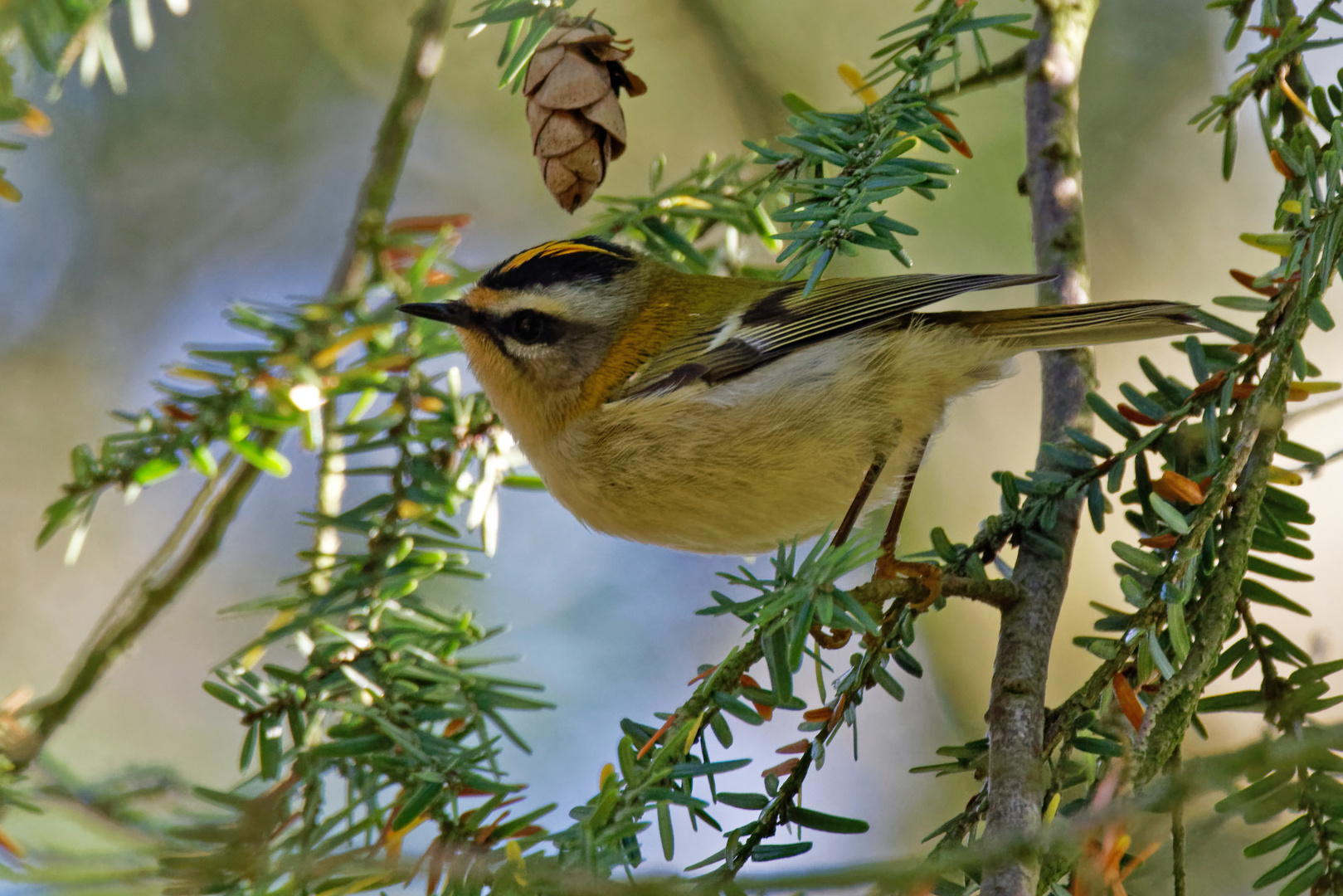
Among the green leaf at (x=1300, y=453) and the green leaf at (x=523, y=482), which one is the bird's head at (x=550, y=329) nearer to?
the green leaf at (x=523, y=482)

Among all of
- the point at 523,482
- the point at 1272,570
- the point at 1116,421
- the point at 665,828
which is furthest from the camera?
the point at 523,482

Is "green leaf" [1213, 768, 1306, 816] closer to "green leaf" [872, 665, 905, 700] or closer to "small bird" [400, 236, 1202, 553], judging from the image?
"green leaf" [872, 665, 905, 700]

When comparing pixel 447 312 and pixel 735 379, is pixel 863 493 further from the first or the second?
pixel 447 312

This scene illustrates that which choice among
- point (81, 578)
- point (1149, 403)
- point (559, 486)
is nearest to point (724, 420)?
point (559, 486)

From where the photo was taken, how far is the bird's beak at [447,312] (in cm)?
151

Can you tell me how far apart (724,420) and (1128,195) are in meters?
1.86

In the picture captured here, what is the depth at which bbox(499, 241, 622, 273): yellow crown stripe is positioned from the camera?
5.66ft

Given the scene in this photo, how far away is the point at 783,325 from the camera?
1648mm

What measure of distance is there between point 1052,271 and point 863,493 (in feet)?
1.27

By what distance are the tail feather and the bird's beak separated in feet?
2.46

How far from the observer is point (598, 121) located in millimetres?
1249

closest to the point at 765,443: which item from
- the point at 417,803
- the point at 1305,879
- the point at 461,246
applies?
the point at 417,803

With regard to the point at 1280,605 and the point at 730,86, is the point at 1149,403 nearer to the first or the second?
the point at 1280,605

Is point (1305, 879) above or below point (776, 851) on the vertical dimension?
below
